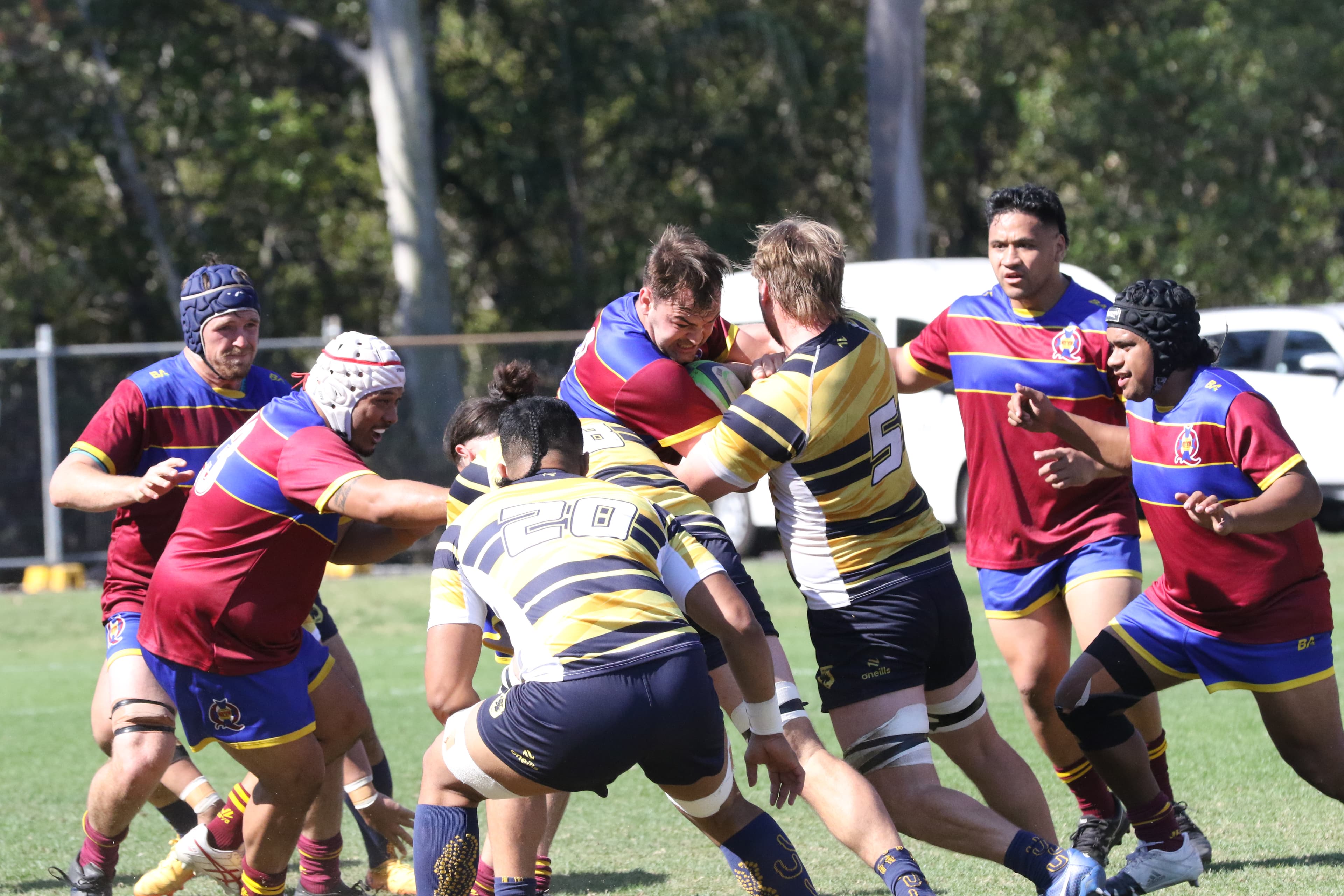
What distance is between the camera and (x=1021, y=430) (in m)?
5.50

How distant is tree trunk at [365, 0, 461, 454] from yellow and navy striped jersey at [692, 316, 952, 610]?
1780 cm

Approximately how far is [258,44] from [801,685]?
19546 mm

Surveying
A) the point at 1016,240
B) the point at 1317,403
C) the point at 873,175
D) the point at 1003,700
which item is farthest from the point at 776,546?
the point at 1016,240

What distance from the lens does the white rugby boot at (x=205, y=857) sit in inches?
206

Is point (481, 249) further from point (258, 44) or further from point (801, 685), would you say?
point (801, 685)

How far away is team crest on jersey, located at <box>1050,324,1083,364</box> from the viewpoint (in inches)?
213

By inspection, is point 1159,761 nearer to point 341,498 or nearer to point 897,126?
point 341,498

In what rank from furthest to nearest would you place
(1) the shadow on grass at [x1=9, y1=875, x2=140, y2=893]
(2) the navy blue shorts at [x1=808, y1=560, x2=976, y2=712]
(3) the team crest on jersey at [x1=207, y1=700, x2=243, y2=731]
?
(1) the shadow on grass at [x1=9, y1=875, x2=140, y2=893] < (3) the team crest on jersey at [x1=207, y1=700, x2=243, y2=731] < (2) the navy blue shorts at [x1=808, y1=560, x2=976, y2=712]

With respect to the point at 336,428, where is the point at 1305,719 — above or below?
below

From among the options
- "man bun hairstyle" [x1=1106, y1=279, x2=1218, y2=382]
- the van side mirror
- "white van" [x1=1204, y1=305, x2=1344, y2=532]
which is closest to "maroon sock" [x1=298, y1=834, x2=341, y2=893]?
"man bun hairstyle" [x1=1106, y1=279, x2=1218, y2=382]

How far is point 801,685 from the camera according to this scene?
952cm

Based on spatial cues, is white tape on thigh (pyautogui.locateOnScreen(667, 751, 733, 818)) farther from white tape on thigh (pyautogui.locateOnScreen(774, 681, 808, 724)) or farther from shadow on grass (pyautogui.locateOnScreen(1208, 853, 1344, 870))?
shadow on grass (pyautogui.locateOnScreen(1208, 853, 1344, 870))

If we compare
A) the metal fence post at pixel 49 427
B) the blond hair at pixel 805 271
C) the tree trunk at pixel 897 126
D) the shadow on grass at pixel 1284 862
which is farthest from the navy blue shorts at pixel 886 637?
the tree trunk at pixel 897 126

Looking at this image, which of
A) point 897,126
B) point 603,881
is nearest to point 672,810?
point 603,881
